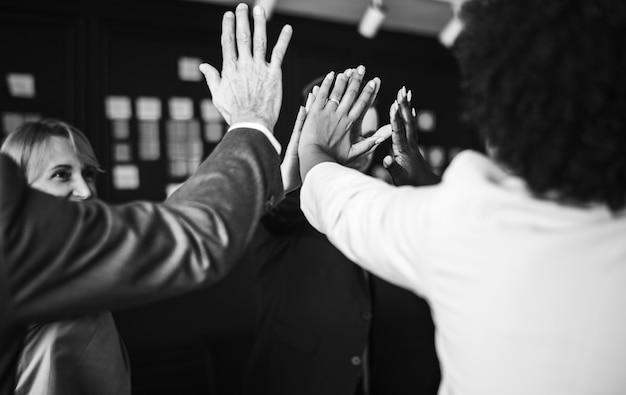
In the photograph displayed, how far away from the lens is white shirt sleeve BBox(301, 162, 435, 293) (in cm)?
56

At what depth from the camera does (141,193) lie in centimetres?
288

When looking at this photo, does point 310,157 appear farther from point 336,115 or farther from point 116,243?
point 116,243

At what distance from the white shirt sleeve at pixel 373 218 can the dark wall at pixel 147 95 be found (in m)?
1.91

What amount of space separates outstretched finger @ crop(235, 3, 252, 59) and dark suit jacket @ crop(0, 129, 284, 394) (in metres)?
0.18

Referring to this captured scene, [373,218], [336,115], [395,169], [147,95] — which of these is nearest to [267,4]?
[147,95]

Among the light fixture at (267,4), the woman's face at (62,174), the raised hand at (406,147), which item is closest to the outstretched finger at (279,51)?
the raised hand at (406,147)

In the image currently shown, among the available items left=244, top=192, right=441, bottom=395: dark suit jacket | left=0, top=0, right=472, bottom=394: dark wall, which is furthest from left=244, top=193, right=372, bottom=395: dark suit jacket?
left=0, top=0, right=472, bottom=394: dark wall

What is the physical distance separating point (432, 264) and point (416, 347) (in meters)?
2.61

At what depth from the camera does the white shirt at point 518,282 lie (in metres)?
0.49

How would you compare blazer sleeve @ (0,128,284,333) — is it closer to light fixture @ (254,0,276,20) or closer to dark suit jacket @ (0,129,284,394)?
dark suit jacket @ (0,129,284,394)

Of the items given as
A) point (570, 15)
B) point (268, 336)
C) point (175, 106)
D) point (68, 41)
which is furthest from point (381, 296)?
point (570, 15)

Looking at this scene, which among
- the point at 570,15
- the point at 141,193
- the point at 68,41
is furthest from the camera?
the point at 141,193

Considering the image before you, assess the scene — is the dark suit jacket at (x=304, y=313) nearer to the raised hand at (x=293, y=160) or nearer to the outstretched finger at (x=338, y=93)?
the raised hand at (x=293, y=160)

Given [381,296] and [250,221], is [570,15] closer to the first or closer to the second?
[250,221]
